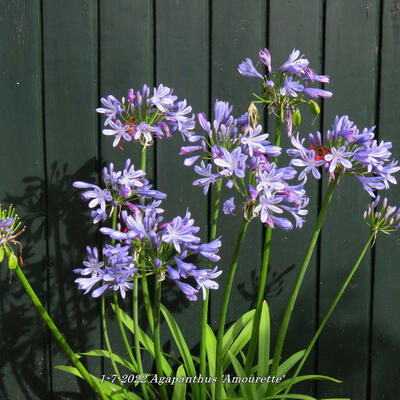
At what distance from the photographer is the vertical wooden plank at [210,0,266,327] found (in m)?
2.07

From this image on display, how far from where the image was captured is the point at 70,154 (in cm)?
Result: 211

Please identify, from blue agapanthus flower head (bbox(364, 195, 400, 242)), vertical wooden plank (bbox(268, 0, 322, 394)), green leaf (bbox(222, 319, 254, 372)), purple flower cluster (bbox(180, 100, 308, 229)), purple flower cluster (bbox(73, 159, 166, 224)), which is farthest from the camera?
vertical wooden plank (bbox(268, 0, 322, 394))

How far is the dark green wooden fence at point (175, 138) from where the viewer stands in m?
2.06

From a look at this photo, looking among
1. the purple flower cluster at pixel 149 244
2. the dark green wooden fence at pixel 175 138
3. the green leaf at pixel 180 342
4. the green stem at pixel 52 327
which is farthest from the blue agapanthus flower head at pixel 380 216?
the green stem at pixel 52 327

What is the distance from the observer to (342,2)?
82.0 inches

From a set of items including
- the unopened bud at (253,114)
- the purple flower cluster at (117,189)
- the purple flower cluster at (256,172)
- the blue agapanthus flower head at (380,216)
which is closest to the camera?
the purple flower cluster at (256,172)

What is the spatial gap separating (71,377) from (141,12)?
1.73 meters

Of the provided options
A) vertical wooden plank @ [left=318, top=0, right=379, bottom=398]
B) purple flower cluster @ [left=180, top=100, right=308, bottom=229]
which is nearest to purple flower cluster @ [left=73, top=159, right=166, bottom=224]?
purple flower cluster @ [left=180, top=100, right=308, bottom=229]

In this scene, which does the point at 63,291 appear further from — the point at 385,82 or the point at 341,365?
the point at 385,82

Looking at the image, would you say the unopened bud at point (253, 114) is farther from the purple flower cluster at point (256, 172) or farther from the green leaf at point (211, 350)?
the green leaf at point (211, 350)

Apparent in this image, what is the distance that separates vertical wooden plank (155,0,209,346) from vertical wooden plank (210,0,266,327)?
2.3 inches

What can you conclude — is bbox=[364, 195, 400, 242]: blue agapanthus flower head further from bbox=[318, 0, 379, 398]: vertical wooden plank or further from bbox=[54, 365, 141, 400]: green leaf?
bbox=[54, 365, 141, 400]: green leaf

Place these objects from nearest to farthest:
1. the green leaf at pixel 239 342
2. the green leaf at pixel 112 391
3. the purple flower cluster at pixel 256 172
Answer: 1. the purple flower cluster at pixel 256 172
2. the green leaf at pixel 112 391
3. the green leaf at pixel 239 342

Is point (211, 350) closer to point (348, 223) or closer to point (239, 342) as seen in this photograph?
point (239, 342)
